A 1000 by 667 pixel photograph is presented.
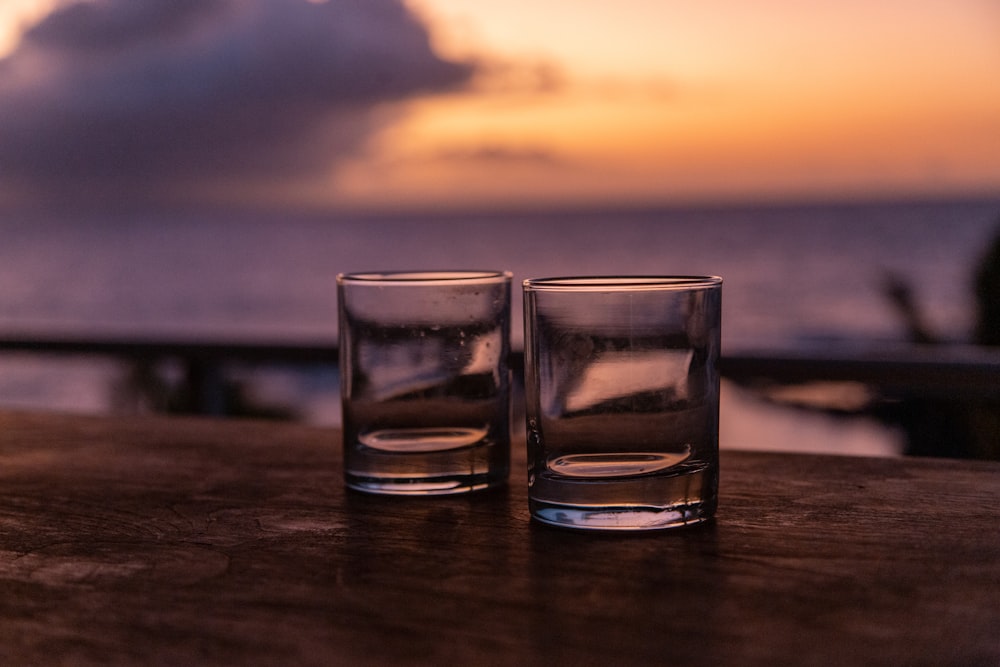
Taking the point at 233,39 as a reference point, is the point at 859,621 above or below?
below

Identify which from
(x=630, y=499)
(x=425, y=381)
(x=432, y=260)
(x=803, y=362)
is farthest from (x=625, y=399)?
(x=432, y=260)

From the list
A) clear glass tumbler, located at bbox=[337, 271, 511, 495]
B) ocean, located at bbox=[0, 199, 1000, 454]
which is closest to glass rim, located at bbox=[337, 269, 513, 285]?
clear glass tumbler, located at bbox=[337, 271, 511, 495]

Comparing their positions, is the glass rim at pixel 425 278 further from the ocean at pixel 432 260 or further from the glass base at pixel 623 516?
the ocean at pixel 432 260

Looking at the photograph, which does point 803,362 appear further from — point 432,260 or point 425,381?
point 432,260

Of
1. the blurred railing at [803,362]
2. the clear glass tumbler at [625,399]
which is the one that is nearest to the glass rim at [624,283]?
the clear glass tumbler at [625,399]

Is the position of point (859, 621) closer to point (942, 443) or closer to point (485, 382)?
point (485, 382)

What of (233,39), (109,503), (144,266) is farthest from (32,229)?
(109,503)

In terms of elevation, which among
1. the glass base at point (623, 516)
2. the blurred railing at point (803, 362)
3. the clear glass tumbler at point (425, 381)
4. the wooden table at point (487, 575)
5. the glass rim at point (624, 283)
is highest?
the glass rim at point (624, 283)
